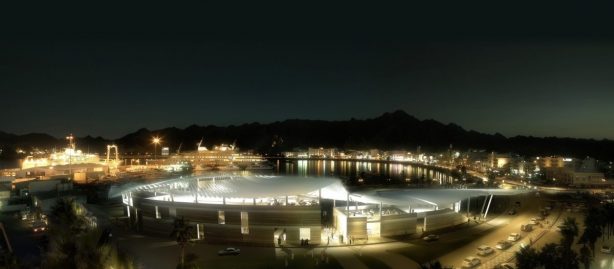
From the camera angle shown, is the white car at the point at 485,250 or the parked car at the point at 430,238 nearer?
the white car at the point at 485,250

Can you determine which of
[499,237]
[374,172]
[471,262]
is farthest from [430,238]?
[374,172]

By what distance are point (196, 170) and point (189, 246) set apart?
54299 mm

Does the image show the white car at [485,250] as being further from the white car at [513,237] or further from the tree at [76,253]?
the tree at [76,253]

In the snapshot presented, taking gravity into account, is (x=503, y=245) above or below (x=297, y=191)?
below

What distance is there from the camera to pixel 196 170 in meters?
72.1

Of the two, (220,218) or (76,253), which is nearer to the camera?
(76,253)

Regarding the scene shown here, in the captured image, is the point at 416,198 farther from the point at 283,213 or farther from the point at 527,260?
the point at 527,260

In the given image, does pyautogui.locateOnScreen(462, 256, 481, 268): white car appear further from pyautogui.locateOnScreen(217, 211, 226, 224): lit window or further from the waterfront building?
pyautogui.locateOnScreen(217, 211, 226, 224): lit window

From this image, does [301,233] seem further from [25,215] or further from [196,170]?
[196,170]

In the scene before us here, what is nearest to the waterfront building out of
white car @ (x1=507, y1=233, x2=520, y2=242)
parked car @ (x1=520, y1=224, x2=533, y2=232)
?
parked car @ (x1=520, y1=224, x2=533, y2=232)

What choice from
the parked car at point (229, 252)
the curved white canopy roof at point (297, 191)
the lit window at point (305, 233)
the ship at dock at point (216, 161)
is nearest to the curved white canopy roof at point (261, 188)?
the curved white canopy roof at point (297, 191)

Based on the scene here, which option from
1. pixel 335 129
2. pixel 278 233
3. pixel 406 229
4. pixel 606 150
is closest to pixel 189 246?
pixel 278 233

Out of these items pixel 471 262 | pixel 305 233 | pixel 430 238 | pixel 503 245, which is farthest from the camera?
pixel 430 238

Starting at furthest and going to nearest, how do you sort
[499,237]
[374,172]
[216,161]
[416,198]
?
[216,161]
[374,172]
[416,198]
[499,237]
